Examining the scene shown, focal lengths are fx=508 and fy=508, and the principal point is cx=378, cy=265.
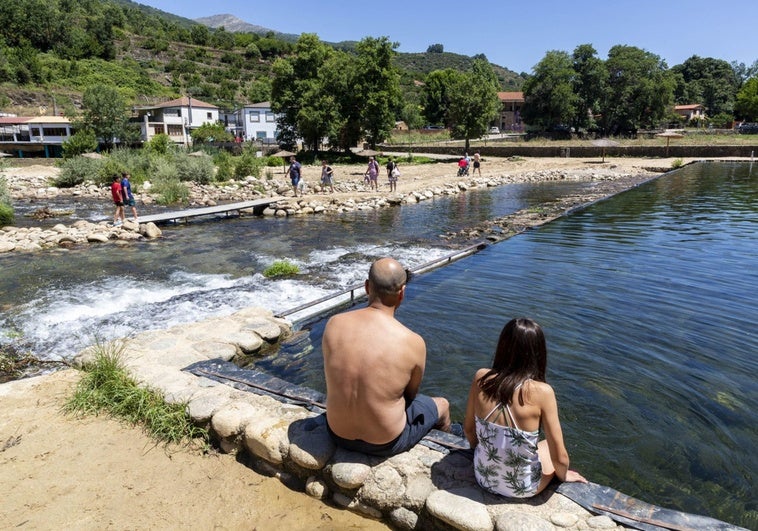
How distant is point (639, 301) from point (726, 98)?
Answer: 358 feet

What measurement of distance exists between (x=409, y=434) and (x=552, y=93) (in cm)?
6776

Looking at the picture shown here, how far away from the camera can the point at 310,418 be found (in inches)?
163

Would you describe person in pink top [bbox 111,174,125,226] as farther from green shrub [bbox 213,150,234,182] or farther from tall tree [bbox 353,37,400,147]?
tall tree [bbox 353,37,400,147]

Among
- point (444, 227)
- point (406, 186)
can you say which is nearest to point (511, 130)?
point (406, 186)

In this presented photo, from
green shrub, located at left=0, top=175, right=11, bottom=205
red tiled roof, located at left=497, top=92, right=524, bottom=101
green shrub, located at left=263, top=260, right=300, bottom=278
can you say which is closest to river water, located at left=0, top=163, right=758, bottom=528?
green shrub, located at left=263, top=260, right=300, bottom=278

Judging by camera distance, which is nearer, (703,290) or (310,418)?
(310,418)

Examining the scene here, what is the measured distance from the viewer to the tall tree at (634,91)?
61.4m

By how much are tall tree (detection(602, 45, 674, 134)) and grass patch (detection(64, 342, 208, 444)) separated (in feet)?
227

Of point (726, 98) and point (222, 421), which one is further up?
point (726, 98)

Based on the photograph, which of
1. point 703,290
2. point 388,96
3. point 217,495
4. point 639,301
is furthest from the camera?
point 388,96

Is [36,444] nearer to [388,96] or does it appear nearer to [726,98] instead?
[388,96]

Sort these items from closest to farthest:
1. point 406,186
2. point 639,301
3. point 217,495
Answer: point 217,495 → point 639,301 → point 406,186

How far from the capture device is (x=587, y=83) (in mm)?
64688

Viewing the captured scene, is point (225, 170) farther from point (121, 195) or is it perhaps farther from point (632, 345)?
point (632, 345)
